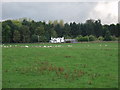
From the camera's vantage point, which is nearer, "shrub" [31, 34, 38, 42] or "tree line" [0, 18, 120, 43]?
"tree line" [0, 18, 120, 43]

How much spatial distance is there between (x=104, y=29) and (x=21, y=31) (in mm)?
39569

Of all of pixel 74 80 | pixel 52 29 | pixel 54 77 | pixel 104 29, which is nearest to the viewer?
pixel 74 80

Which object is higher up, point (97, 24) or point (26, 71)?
point (97, 24)

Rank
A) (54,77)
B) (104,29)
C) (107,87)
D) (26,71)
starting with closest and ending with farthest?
1. (107,87)
2. (54,77)
3. (26,71)
4. (104,29)

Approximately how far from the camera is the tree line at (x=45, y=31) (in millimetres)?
76319

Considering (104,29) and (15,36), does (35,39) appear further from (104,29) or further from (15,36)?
(104,29)

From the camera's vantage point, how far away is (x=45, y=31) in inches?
3519

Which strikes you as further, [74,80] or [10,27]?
[10,27]

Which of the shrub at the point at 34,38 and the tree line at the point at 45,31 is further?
the shrub at the point at 34,38

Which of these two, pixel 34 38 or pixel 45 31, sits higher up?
pixel 45 31

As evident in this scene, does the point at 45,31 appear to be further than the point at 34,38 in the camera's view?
Yes

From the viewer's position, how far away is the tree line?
76319 millimetres

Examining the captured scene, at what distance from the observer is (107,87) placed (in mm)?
9180

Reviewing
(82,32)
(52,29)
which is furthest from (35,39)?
(82,32)
